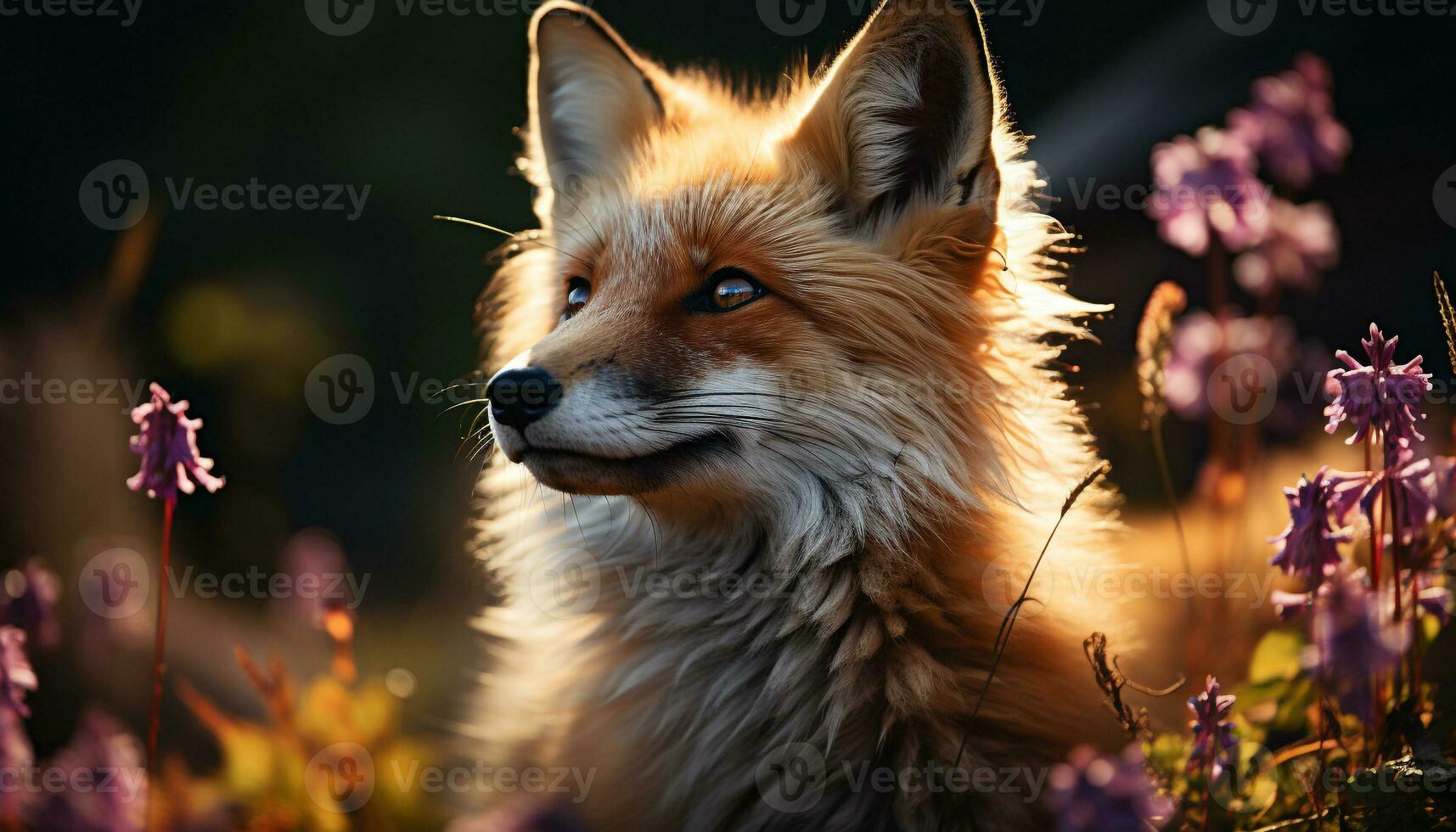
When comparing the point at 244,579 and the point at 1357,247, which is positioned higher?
the point at 1357,247

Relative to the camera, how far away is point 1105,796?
5.17 ft

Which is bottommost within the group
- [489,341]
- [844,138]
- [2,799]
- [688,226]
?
[2,799]

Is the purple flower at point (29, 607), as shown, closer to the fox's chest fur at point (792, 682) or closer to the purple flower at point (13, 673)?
the purple flower at point (13, 673)

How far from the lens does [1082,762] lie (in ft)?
5.38

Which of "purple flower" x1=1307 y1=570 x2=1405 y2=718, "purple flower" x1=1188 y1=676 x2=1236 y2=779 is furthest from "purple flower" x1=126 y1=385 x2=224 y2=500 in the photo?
"purple flower" x1=1307 y1=570 x2=1405 y2=718

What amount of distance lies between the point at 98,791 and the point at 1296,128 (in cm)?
326

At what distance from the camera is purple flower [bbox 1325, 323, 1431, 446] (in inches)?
67.1

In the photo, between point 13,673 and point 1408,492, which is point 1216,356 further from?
point 13,673

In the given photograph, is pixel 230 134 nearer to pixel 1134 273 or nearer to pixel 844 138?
pixel 844 138

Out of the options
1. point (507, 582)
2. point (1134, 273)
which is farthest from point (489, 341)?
point (1134, 273)

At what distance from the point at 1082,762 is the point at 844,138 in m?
1.58

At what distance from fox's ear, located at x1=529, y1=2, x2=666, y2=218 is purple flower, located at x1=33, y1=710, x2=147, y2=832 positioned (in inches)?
75.2

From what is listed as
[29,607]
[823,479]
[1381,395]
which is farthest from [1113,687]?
[29,607]

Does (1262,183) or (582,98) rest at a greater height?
(582,98)
